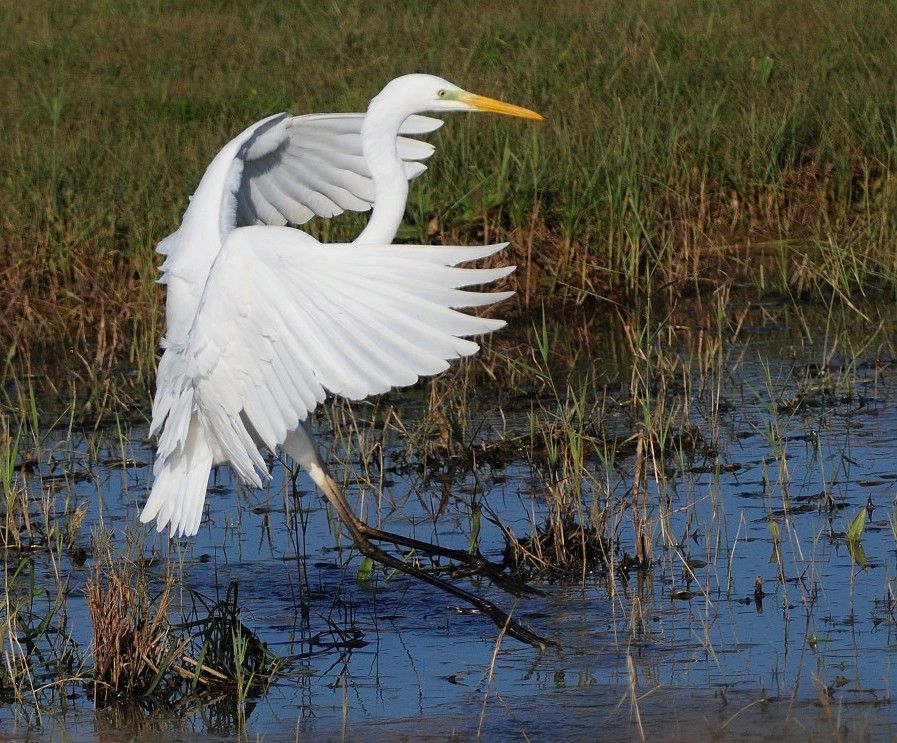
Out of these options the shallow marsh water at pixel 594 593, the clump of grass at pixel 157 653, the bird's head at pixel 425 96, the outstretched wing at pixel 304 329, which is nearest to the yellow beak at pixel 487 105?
the bird's head at pixel 425 96

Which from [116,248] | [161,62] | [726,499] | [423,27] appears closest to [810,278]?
[726,499]

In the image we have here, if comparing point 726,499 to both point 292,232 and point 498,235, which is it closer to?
point 292,232

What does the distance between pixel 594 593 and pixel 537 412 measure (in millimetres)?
1887

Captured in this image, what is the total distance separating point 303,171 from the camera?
598 centimetres

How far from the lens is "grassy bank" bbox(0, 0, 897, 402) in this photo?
816 cm

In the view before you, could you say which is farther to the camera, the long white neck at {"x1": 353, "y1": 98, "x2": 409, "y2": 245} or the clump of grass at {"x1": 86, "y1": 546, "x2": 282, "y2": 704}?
the long white neck at {"x1": 353, "y1": 98, "x2": 409, "y2": 245}

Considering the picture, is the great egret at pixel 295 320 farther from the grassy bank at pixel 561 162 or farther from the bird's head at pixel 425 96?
the grassy bank at pixel 561 162

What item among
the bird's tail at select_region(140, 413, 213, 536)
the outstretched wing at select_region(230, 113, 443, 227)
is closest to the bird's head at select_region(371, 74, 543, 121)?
the outstretched wing at select_region(230, 113, 443, 227)

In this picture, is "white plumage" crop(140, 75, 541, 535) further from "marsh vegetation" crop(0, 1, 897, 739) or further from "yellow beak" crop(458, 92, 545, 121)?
"marsh vegetation" crop(0, 1, 897, 739)

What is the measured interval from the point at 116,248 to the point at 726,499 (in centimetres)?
398

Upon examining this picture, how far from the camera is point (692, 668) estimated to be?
439 cm

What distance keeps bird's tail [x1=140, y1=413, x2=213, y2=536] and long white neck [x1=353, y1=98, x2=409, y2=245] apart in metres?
0.83

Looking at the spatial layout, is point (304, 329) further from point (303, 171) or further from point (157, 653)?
point (303, 171)

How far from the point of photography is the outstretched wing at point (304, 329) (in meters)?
3.96
